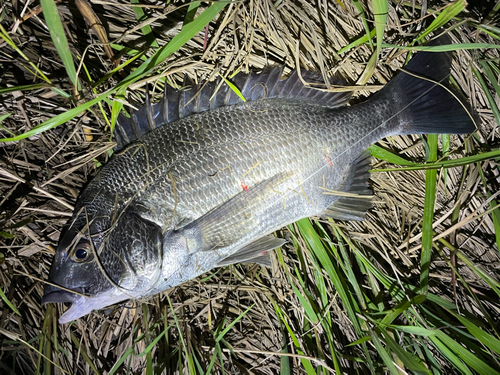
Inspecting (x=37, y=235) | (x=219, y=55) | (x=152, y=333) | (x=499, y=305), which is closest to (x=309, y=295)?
(x=152, y=333)

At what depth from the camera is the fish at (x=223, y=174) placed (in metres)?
1.57

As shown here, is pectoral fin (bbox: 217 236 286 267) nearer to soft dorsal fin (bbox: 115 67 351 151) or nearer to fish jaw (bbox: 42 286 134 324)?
fish jaw (bbox: 42 286 134 324)

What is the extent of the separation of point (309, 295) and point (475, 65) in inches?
74.1

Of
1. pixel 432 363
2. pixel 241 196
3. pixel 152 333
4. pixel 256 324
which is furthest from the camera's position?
pixel 256 324

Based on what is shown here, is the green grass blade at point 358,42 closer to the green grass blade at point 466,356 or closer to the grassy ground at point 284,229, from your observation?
the grassy ground at point 284,229

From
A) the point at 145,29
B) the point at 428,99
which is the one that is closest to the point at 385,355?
the point at 428,99

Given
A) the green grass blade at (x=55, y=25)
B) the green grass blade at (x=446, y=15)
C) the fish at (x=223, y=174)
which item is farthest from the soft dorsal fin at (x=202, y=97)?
the green grass blade at (x=446, y=15)

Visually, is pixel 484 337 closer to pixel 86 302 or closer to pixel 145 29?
pixel 86 302

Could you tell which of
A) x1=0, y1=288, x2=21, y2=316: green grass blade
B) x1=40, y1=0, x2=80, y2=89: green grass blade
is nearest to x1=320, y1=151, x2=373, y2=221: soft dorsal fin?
Result: x1=40, y1=0, x2=80, y2=89: green grass blade

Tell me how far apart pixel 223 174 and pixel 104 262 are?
808 mm

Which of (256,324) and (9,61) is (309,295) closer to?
(256,324)

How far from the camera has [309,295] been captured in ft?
6.43

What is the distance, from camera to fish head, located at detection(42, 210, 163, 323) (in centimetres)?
155

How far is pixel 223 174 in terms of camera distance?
1627mm
